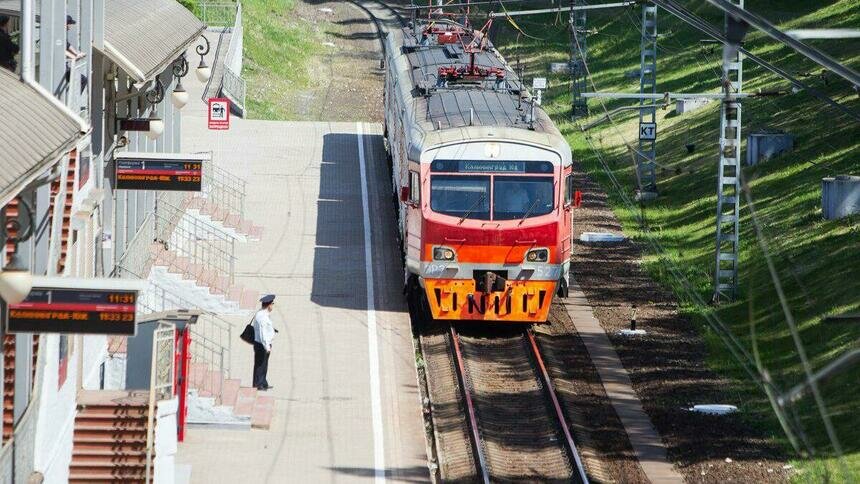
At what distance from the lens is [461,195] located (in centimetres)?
2439

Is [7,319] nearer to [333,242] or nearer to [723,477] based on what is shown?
[723,477]

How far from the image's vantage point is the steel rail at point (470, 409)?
1859 centimetres

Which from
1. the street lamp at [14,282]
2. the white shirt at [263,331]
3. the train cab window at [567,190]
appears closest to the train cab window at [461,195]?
the train cab window at [567,190]

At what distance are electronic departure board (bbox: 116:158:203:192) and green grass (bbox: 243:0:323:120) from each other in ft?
78.2

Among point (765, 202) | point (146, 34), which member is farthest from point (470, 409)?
point (765, 202)

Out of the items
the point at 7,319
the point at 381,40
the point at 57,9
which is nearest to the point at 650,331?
the point at 57,9

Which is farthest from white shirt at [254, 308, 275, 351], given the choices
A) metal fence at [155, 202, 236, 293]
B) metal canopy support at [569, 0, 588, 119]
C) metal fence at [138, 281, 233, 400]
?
metal canopy support at [569, 0, 588, 119]

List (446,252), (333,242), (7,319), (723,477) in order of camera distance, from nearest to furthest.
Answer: (7,319), (723,477), (446,252), (333,242)

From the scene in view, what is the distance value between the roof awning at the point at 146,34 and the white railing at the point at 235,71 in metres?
15.9

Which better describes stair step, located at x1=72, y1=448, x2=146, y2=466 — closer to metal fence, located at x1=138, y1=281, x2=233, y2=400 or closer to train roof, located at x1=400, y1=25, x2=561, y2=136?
metal fence, located at x1=138, y1=281, x2=233, y2=400

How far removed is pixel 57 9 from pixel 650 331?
43.2ft

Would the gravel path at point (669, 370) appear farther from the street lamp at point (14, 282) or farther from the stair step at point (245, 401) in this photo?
the street lamp at point (14, 282)

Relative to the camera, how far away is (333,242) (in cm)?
3136

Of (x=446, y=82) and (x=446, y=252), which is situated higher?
(x=446, y=82)
